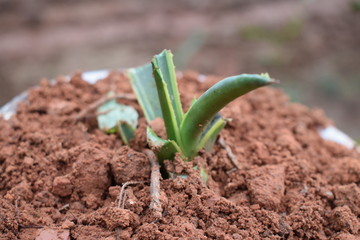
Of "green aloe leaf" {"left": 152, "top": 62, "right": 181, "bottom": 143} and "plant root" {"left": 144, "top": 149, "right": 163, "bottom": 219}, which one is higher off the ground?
"green aloe leaf" {"left": 152, "top": 62, "right": 181, "bottom": 143}

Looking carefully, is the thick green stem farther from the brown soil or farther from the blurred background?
the blurred background

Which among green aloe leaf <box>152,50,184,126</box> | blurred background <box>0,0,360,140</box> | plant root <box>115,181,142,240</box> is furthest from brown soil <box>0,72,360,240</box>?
blurred background <box>0,0,360,140</box>

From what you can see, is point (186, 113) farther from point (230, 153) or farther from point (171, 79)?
point (230, 153)

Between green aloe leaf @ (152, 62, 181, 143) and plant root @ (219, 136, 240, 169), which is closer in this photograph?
green aloe leaf @ (152, 62, 181, 143)

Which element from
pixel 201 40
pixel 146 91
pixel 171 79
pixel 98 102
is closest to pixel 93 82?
pixel 98 102

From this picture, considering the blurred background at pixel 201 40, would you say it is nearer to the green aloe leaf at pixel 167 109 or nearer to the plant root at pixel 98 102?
the plant root at pixel 98 102

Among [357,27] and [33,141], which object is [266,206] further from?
[357,27]

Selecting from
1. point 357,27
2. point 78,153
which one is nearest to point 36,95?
point 78,153
